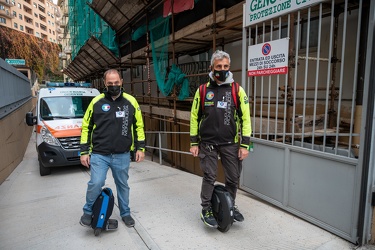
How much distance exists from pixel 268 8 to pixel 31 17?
75.3m

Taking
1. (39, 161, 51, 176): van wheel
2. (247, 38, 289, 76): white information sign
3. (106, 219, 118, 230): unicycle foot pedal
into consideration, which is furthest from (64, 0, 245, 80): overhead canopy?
(39, 161, 51, 176): van wheel

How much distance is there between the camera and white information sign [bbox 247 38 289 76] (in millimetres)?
3074

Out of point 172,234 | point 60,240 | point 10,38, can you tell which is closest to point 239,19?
point 172,234

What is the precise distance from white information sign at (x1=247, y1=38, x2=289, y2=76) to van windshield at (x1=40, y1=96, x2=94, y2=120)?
14.7 ft

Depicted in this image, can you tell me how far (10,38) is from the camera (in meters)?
42.4

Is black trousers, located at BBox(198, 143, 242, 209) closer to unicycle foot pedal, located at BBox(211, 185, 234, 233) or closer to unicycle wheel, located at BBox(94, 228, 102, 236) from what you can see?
unicycle foot pedal, located at BBox(211, 185, 234, 233)

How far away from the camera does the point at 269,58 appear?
10.8 feet

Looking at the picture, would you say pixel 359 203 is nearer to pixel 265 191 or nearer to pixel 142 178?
pixel 265 191

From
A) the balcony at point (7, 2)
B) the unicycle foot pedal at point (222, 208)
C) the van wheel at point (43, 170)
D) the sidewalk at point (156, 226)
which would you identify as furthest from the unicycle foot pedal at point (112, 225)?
the balcony at point (7, 2)

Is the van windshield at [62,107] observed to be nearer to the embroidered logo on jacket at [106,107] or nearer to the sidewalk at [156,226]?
the sidewalk at [156,226]

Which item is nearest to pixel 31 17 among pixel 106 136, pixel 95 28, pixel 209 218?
pixel 95 28

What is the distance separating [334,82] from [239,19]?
1957 millimetres

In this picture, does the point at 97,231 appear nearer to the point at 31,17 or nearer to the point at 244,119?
the point at 244,119

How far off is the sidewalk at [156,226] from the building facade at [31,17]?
56.9 m
